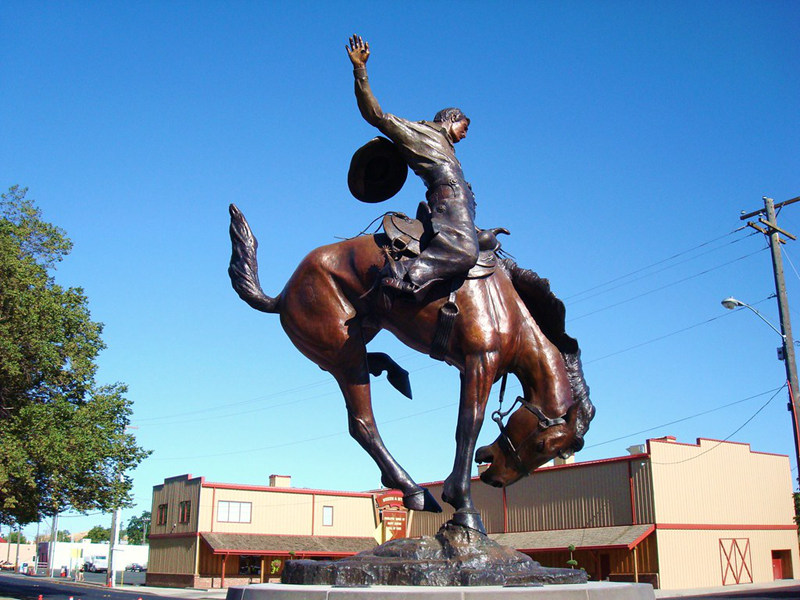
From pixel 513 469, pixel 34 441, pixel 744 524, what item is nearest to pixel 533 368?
pixel 513 469

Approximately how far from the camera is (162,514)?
4697 centimetres

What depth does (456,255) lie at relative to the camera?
4.91 m

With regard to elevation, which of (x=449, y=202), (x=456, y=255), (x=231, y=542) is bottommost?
(x=231, y=542)

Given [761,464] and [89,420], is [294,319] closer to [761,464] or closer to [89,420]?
[89,420]

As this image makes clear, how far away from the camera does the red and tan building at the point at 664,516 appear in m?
31.6

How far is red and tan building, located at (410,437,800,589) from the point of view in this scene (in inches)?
1246

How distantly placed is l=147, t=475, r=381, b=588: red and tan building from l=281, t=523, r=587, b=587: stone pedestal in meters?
36.9

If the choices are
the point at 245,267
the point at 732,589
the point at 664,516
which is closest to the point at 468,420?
the point at 245,267

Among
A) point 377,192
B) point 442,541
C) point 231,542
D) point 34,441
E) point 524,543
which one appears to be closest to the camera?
point 442,541

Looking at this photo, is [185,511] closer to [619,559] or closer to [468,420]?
[619,559]

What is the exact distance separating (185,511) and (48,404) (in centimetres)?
2172

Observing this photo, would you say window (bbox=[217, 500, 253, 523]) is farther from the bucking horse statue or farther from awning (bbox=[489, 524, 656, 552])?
the bucking horse statue

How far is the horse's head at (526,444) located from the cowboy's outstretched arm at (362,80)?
7.08 ft

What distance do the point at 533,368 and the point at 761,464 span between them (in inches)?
1413
